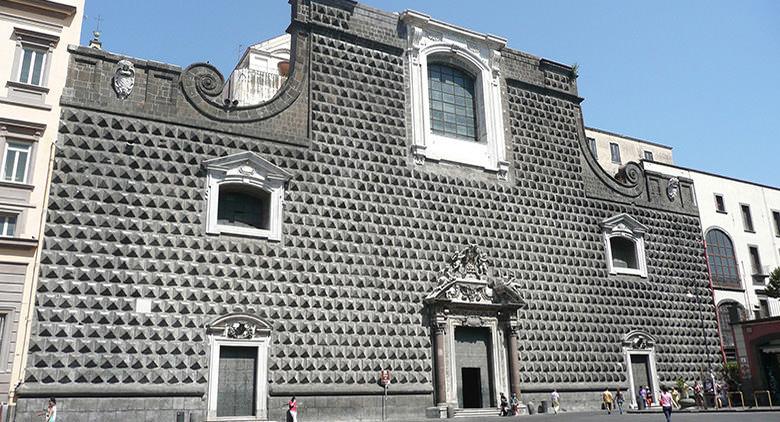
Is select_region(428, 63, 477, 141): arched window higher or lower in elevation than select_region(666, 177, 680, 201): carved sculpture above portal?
higher

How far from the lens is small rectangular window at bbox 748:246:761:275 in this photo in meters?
32.9

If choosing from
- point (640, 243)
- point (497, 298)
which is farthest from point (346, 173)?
point (640, 243)

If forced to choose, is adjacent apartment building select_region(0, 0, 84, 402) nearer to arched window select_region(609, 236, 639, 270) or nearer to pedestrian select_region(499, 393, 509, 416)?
pedestrian select_region(499, 393, 509, 416)

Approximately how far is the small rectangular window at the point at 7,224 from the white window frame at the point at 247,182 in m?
4.31

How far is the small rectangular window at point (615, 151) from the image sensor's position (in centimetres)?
3719

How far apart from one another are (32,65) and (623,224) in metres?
19.7

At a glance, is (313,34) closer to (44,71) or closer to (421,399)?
(44,71)

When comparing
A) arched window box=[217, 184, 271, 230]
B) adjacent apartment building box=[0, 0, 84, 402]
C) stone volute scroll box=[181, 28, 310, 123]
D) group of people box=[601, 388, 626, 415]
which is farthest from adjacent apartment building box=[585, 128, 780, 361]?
adjacent apartment building box=[0, 0, 84, 402]

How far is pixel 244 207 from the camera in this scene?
18062 mm

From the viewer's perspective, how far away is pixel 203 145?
57.4 ft

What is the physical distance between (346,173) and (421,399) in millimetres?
6830

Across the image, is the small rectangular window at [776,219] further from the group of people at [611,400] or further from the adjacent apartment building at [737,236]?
the group of people at [611,400]

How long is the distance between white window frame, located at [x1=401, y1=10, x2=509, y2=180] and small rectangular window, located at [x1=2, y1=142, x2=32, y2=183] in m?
10.7

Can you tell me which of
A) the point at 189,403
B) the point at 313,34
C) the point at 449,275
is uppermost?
the point at 313,34
